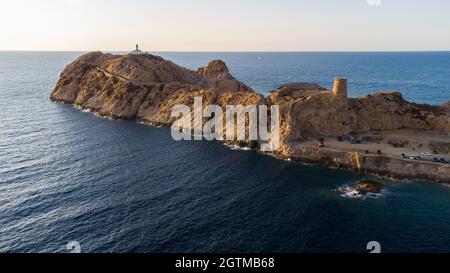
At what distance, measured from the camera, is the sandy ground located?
81925mm

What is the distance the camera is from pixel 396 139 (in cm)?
9138

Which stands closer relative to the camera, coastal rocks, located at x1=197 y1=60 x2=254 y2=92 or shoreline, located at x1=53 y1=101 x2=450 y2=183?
shoreline, located at x1=53 y1=101 x2=450 y2=183

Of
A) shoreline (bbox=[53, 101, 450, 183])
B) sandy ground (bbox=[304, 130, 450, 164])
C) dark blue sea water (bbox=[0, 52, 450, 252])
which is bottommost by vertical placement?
dark blue sea water (bbox=[0, 52, 450, 252])

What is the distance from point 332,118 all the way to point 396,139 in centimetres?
1808

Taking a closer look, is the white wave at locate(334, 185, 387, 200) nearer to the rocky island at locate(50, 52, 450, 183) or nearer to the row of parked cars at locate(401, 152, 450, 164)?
the rocky island at locate(50, 52, 450, 183)

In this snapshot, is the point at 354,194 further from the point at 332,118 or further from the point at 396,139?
the point at 332,118

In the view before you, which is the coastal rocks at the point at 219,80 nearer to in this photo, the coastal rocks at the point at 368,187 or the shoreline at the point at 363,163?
the shoreline at the point at 363,163

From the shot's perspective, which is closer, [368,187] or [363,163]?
[368,187]

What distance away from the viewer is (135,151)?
9356cm

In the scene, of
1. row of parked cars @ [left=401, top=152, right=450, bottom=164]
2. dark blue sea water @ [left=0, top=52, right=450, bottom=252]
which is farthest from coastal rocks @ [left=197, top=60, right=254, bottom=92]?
row of parked cars @ [left=401, top=152, right=450, bottom=164]

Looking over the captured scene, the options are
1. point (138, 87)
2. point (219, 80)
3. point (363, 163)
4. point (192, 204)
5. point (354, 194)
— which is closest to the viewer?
point (192, 204)

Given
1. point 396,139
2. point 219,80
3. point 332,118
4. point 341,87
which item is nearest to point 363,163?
point 396,139

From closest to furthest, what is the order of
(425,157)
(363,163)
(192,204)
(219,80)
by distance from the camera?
(192,204), (425,157), (363,163), (219,80)
